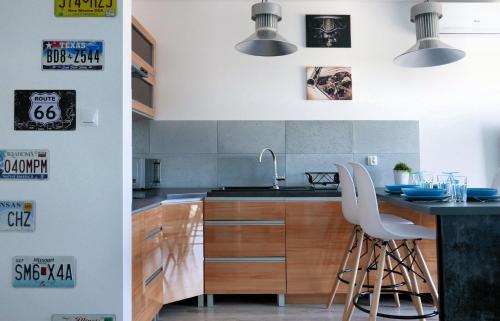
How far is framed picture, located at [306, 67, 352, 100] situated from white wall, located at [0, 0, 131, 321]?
2.03 metres

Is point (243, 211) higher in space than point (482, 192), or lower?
lower

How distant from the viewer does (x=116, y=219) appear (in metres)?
1.65

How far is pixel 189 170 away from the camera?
329 cm

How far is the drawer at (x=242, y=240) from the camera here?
2658 mm

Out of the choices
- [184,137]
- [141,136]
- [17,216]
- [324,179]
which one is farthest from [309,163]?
[17,216]

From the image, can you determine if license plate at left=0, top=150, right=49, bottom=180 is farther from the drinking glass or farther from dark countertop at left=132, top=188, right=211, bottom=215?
the drinking glass

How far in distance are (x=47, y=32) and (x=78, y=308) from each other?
1.27 metres

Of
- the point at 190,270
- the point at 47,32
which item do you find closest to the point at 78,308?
the point at 190,270

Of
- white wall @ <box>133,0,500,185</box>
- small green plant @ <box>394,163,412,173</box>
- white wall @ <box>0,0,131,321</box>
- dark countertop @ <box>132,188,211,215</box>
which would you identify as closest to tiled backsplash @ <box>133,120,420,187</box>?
white wall @ <box>133,0,500,185</box>

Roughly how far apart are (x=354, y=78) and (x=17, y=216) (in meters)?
2.87

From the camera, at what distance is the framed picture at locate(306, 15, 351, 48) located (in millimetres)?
3355

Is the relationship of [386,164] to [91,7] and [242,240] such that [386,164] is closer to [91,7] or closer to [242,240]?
[242,240]

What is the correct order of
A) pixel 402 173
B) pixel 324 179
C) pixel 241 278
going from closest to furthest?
pixel 241 278, pixel 402 173, pixel 324 179

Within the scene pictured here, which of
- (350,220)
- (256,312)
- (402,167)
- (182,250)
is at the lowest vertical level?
(256,312)
